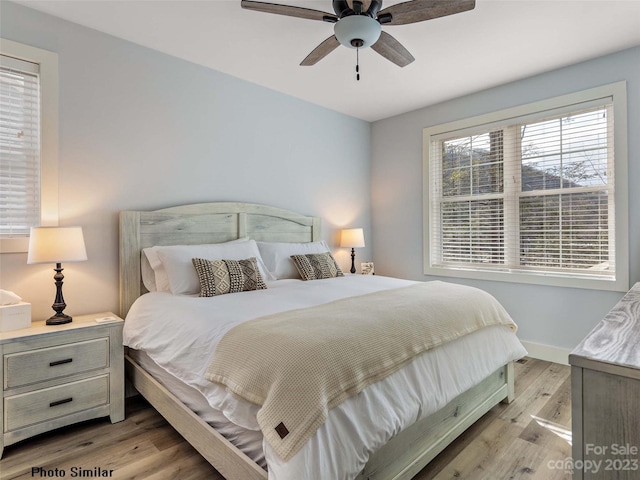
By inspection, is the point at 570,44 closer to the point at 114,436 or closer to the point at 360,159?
the point at 360,159

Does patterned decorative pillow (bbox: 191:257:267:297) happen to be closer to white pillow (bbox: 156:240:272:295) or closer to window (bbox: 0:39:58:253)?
white pillow (bbox: 156:240:272:295)

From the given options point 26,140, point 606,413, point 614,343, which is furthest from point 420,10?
point 26,140

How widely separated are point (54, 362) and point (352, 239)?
2926 millimetres

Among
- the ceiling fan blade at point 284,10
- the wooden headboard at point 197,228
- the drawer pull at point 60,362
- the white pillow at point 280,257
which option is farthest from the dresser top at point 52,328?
the ceiling fan blade at point 284,10

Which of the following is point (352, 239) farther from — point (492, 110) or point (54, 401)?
point (54, 401)

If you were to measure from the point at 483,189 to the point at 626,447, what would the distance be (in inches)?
130

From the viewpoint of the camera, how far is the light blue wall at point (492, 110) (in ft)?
9.19

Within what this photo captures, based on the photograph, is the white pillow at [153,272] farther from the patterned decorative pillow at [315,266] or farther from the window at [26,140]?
the patterned decorative pillow at [315,266]

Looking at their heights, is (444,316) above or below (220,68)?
below

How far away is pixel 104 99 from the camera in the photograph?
259 centimetres

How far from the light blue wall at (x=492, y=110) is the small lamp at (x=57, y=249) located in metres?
3.34

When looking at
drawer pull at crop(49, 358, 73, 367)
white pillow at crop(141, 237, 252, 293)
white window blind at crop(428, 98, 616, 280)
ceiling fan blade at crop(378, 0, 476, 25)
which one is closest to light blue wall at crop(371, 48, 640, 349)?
white window blind at crop(428, 98, 616, 280)

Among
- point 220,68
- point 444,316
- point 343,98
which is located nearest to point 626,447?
point 444,316

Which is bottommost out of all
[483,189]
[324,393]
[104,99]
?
[324,393]
